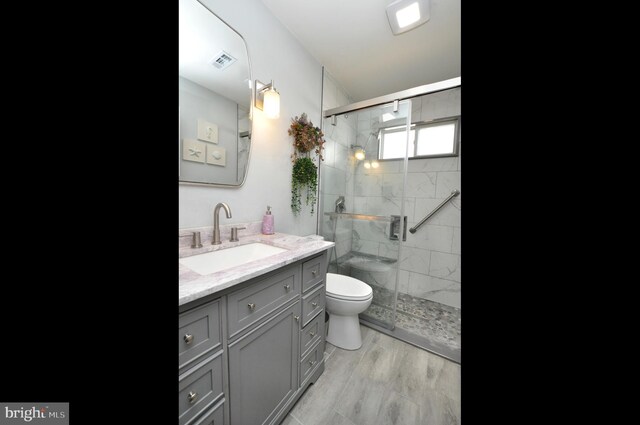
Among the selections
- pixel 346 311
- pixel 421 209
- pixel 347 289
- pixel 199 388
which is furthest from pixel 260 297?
pixel 421 209

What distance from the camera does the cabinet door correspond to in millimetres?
792

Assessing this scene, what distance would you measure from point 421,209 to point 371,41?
156 centimetres

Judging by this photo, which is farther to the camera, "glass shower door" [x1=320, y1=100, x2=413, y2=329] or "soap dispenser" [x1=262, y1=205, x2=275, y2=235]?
"glass shower door" [x1=320, y1=100, x2=413, y2=329]

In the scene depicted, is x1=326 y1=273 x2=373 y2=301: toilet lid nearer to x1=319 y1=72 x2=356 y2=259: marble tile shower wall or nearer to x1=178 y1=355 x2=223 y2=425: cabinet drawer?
x1=319 y1=72 x2=356 y2=259: marble tile shower wall

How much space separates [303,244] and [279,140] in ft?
2.55

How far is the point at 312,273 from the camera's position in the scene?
116cm

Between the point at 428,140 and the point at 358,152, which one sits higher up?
the point at 428,140

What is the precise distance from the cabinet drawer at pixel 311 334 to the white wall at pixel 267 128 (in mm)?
679

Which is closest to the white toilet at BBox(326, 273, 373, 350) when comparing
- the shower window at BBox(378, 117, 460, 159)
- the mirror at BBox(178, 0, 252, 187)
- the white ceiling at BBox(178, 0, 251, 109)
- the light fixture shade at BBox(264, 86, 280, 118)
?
the mirror at BBox(178, 0, 252, 187)

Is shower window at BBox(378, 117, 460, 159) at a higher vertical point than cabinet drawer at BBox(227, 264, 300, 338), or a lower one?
higher

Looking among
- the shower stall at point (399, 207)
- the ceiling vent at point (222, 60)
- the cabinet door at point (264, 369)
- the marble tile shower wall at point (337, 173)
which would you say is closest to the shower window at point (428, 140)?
the shower stall at point (399, 207)

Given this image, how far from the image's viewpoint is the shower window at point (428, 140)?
1868 millimetres

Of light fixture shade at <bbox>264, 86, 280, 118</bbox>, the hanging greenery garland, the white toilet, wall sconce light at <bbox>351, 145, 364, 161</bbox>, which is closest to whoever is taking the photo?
light fixture shade at <bbox>264, 86, 280, 118</bbox>

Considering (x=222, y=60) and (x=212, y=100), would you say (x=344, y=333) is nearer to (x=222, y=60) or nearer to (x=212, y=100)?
(x=212, y=100)
